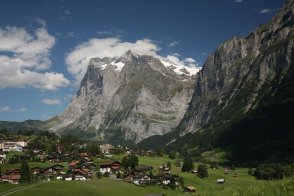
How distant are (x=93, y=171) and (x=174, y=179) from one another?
42891 millimetres

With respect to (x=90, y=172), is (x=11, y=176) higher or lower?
lower

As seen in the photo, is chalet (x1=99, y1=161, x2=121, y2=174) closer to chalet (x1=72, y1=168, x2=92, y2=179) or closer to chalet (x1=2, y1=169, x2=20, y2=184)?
chalet (x1=72, y1=168, x2=92, y2=179)

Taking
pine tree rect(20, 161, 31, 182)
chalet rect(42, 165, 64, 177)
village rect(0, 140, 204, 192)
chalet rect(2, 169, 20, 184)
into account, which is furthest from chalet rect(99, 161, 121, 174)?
pine tree rect(20, 161, 31, 182)

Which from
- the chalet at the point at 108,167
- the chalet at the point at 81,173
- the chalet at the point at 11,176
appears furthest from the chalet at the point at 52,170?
the chalet at the point at 108,167

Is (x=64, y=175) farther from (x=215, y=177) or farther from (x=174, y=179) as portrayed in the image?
(x=215, y=177)

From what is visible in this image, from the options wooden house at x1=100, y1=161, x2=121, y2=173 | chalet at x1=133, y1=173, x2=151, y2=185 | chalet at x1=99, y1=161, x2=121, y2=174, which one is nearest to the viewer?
chalet at x1=133, y1=173, x2=151, y2=185

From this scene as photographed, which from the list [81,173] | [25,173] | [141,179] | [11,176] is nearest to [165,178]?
[141,179]

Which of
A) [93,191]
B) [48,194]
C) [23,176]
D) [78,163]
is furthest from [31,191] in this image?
[78,163]

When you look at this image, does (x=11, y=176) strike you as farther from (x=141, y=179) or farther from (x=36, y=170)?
(x=141, y=179)

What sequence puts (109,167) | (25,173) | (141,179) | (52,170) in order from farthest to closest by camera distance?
(109,167), (52,170), (141,179), (25,173)

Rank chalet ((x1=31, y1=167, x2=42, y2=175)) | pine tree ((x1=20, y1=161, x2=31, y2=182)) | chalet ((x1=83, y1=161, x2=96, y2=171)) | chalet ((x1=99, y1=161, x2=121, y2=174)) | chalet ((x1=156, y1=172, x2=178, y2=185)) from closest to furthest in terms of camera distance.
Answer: pine tree ((x1=20, y1=161, x2=31, y2=182)) < chalet ((x1=156, y1=172, x2=178, y2=185)) < chalet ((x1=31, y1=167, x2=42, y2=175)) < chalet ((x1=99, y1=161, x2=121, y2=174)) < chalet ((x1=83, y1=161, x2=96, y2=171))

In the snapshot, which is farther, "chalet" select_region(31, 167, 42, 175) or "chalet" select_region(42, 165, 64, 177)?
"chalet" select_region(31, 167, 42, 175)

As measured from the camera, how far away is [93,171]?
593 ft

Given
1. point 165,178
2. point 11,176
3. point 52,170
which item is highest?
point 52,170
